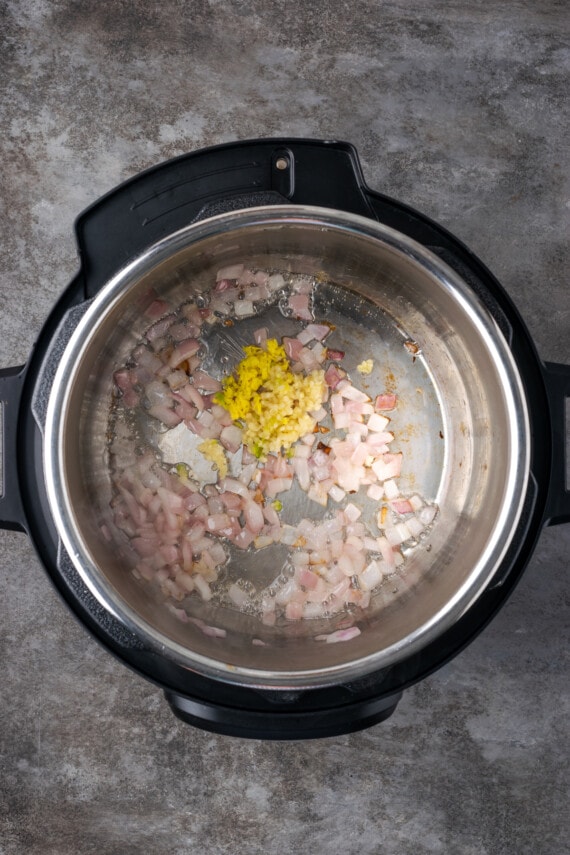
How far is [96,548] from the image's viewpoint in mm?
1003

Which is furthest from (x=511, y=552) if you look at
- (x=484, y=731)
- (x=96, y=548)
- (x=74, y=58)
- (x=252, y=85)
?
(x=74, y=58)

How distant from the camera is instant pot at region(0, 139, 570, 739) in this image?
94 centimetres

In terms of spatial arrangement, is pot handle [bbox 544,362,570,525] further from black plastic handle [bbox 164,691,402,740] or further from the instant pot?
black plastic handle [bbox 164,691,402,740]

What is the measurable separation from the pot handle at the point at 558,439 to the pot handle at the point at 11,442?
766mm

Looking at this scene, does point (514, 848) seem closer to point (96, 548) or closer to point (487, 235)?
point (96, 548)

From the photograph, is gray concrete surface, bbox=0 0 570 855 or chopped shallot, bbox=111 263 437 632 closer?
chopped shallot, bbox=111 263 437 632

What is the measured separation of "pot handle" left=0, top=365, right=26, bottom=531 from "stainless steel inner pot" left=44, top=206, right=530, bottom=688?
0.09 m

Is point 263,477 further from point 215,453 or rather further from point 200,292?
point 200,292

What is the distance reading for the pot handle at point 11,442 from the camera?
102 cm

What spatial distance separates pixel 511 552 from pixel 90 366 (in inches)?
26.6

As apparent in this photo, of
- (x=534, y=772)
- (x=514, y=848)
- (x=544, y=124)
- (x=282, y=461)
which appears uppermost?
(x=544, y=124)

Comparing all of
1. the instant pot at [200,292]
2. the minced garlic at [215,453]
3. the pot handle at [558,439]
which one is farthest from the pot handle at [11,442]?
the pot handle at [558,439]

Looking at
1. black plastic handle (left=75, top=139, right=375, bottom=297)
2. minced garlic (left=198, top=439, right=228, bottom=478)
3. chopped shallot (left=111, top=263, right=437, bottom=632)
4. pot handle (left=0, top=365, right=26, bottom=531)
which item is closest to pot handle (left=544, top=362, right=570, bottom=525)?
chopped shallot (left=111, top=263, right=437, bottom=632)

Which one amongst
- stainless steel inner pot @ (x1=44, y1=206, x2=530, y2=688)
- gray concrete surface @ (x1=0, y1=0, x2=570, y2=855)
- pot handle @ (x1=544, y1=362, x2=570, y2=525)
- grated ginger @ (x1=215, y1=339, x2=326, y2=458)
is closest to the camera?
stainless steel inner pot @ (x1=44, y1=206, x2=530, y2=688)
